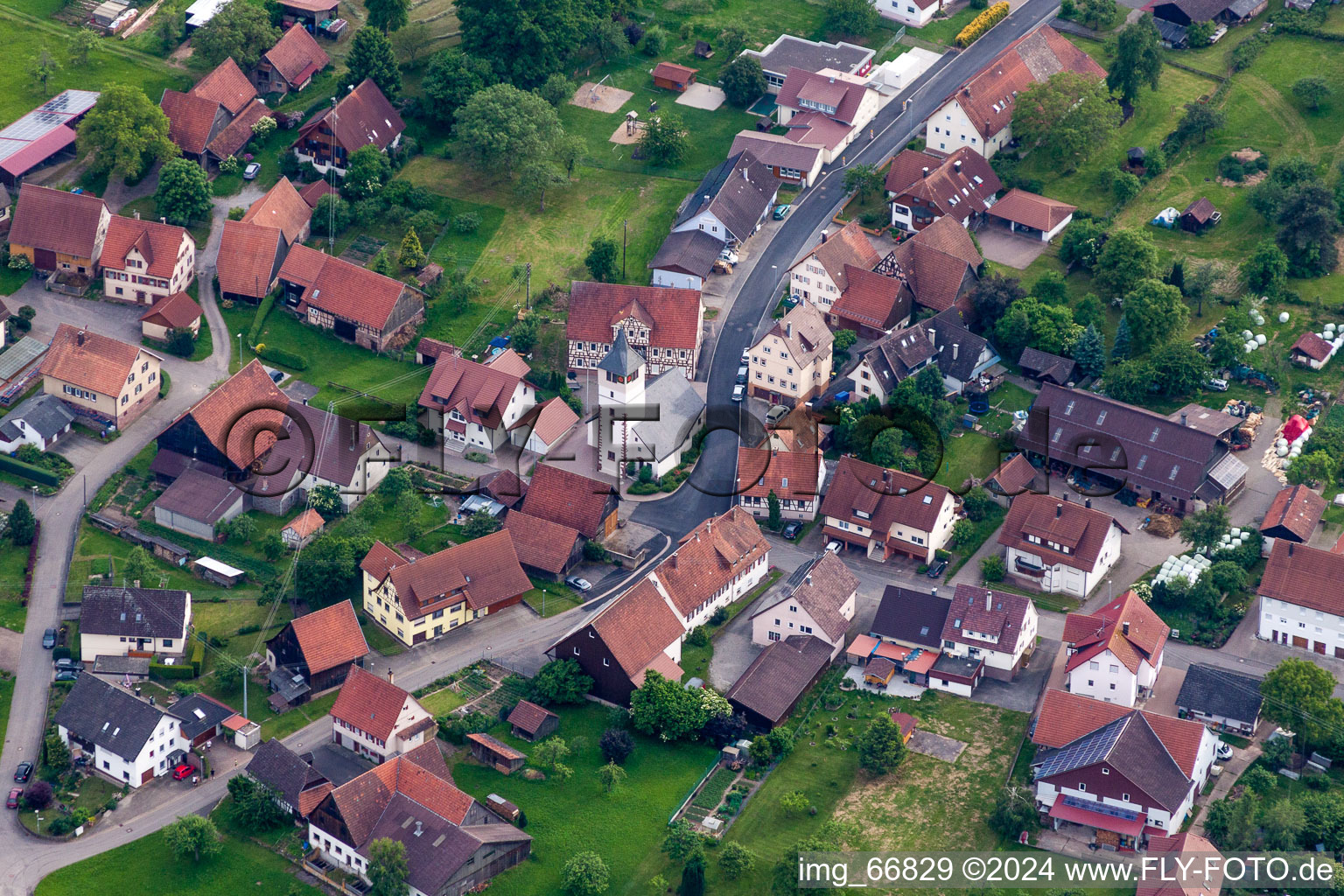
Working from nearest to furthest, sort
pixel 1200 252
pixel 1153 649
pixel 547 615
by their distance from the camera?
pixel 1153 649 → pixel 547 615 → pixel 1200 252

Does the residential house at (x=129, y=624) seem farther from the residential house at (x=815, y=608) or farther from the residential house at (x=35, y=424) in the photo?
the residential house at (x=815, y=608)

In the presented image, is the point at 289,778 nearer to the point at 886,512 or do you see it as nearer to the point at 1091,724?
the point at 886,512

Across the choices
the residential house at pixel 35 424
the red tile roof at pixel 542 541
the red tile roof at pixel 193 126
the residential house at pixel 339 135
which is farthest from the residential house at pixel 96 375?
the red tile roof at pixel 542 541

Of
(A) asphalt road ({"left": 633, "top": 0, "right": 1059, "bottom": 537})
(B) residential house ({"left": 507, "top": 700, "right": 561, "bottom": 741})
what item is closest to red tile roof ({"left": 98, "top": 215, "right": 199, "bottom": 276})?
(A) asphalt road ({"left": 633, "top": 0, "right": 1059, "bottom": 537})

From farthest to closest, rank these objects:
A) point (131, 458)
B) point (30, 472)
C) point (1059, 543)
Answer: point (131, 458)
point (30, 472)
point (1059, 543)

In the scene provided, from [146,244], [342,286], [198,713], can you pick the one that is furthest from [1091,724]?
[146,244]

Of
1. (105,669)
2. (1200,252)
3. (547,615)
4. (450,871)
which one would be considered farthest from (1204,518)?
(105,669)

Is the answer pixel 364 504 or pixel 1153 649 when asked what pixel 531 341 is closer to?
pixel 364 504
